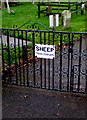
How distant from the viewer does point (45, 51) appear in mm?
5348

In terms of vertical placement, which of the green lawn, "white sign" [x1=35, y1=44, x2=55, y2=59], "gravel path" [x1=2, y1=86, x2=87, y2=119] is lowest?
"gravel path" [x1=2, y1=86, x2=87, y2=119]

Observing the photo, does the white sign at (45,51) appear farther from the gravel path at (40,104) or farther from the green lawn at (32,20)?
the green lawn at (32,20)

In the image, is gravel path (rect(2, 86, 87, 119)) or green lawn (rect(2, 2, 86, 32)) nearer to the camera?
gravel path (rect(2, 86, 87, 119))

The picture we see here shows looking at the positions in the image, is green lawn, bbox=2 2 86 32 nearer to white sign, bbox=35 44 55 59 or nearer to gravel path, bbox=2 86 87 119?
white sign, bbox=35 44 55 59

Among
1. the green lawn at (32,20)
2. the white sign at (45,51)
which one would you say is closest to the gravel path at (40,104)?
the white sign at (45,51)

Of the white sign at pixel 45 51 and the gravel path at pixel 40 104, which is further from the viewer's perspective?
the white sign at pixel 45 51

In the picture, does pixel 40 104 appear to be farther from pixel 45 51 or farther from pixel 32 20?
pixel 32 20

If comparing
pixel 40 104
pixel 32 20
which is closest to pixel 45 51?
pixel 40 104

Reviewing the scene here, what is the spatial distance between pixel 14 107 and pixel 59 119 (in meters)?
1.01

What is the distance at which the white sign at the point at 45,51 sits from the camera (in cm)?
528

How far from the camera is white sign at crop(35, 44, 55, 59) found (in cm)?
528

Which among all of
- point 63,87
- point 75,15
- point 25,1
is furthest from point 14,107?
point 25,1

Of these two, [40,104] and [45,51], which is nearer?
[40,104]

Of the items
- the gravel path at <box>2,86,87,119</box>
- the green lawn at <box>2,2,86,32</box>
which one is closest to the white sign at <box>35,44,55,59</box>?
the gravel path at <box>2,86,87,119</box>
